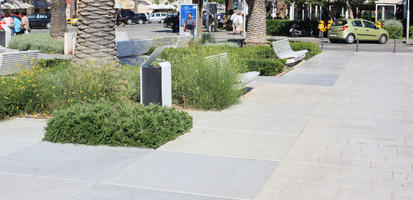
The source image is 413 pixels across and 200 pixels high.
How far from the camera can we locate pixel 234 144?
753 cm

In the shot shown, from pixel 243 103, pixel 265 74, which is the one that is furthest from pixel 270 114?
pixel 265 74

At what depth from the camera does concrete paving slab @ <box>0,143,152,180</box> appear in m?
6.20

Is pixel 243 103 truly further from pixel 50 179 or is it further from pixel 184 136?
pixel 50 179

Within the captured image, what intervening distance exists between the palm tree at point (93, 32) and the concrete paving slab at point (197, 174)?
415 centimetres

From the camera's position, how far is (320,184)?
5.83 m

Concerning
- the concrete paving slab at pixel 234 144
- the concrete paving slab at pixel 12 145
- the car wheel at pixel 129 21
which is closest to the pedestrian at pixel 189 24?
the concrete paving slab at pixel 234 144

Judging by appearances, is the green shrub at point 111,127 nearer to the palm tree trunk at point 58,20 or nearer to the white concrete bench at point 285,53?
the white concrete bench at point 285,53

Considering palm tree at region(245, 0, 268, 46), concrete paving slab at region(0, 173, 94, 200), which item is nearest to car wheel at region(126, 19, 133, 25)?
palm tree at region(245, 0, 268, 46)

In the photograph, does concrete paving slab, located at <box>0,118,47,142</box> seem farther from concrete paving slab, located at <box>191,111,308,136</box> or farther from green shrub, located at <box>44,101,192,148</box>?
concrete paving slab, located at <box>191,111,308,136</box>

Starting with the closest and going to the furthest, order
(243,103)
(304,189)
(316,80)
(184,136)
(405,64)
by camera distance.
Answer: (304,189) < (184,136) < (243,103) < (316,80) < (405,64)

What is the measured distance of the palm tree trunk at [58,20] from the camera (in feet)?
78.3

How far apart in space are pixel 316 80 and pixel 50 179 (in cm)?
973

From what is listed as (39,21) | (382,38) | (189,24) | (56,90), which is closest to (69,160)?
(56,90)

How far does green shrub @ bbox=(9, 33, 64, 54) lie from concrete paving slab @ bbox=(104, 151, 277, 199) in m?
15.0
